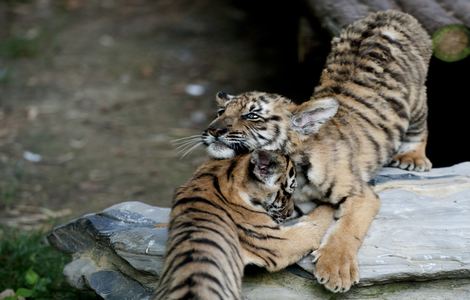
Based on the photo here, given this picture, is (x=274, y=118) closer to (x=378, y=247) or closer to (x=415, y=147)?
(x=378, y=247)

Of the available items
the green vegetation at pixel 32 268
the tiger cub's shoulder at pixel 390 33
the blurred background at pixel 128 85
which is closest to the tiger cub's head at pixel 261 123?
the tiger cub's shoulder at pixel 390 33

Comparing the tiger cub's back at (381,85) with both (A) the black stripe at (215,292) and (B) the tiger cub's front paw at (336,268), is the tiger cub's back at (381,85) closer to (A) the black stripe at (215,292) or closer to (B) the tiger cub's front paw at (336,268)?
(B) the tiger cub's front paw at (336,268)

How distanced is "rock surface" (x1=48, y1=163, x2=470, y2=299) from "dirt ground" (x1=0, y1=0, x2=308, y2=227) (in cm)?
159

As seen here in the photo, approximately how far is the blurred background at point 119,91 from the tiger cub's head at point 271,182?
1423 millimetres

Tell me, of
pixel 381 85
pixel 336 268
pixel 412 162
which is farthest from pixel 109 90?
pixel 336 268

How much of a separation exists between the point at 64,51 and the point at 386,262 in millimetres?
5839

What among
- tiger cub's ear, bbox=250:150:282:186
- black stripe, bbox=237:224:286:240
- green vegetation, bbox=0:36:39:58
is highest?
tiger cub's ear, bbox=250:150:282:186

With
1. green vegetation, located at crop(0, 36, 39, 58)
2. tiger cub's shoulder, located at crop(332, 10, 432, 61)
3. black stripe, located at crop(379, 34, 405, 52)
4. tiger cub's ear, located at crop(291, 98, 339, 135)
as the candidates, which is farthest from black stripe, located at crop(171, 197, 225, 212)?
green vegetation, located at crop(0, 36, 39, 58)

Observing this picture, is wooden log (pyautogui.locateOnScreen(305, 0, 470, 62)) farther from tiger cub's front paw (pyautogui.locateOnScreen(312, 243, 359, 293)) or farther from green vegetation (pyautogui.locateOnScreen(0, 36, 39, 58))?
green vegetation (pyautogui.locateOnScreen(0, 36, 39, 58))

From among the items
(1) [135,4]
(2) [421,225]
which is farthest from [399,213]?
(1) [135,4]

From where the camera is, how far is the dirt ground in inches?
246

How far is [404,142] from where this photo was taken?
15.4 feet

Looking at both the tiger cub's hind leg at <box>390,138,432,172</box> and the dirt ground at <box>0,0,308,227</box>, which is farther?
the dirt ground at <box>0,0,308,227</box>

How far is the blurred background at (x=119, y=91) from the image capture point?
18.9 feet
